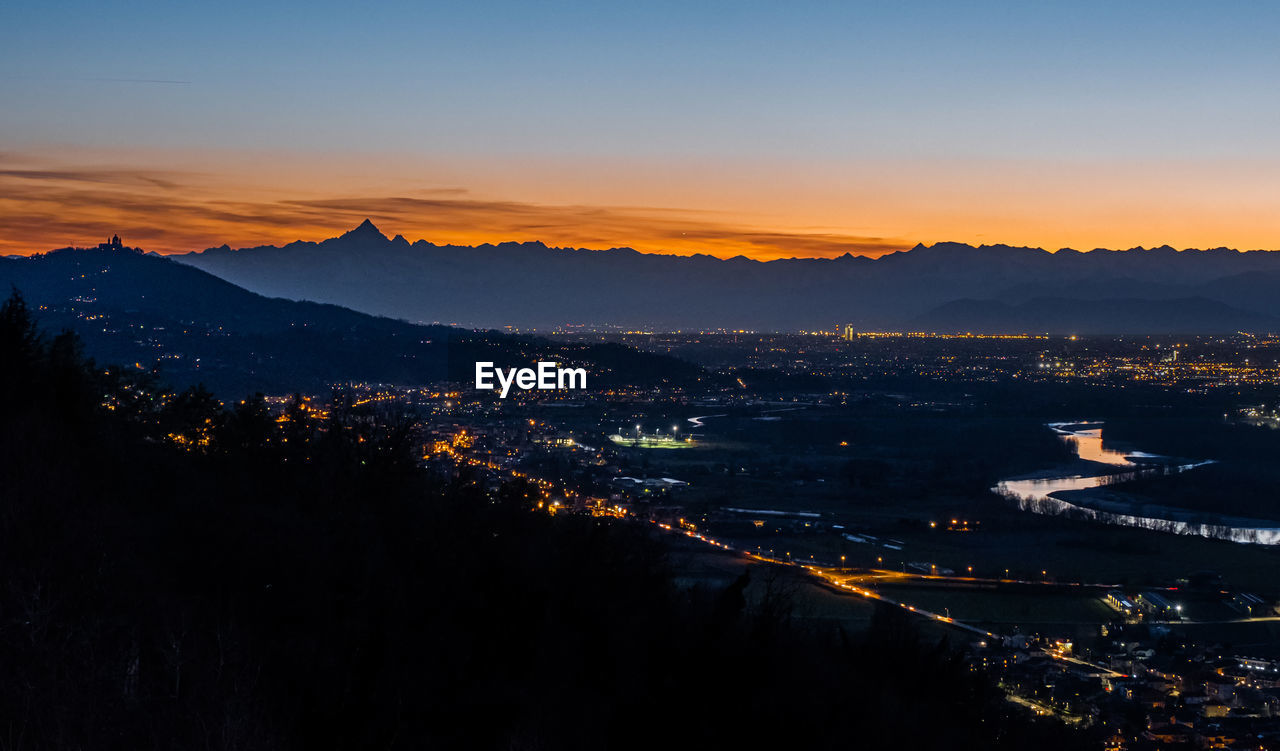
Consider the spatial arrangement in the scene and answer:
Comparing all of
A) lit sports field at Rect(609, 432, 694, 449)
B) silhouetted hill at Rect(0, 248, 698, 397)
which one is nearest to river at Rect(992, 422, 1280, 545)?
lit sports field at Rect(609, 432, 694, 449)

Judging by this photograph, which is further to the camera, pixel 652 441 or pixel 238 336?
pixel 238 336

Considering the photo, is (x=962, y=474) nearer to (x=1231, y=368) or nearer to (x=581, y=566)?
(x=581, y=566)

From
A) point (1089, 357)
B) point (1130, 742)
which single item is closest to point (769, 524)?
point (1130, 742)

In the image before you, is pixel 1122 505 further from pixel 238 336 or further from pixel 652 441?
pixel 238 336

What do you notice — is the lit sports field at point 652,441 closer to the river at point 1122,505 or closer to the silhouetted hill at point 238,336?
the river at point 1122,505

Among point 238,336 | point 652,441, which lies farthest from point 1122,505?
point 238,336

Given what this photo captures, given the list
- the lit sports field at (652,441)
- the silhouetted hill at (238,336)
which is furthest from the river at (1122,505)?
the silhouetted hill at (238,336)
